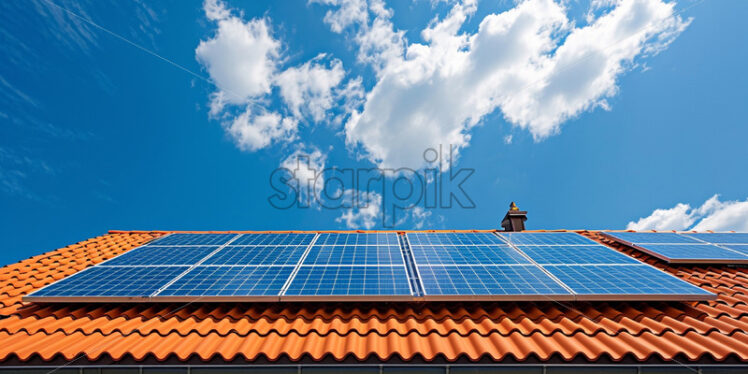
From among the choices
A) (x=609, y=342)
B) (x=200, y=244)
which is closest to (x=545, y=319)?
(x=609, y=342)

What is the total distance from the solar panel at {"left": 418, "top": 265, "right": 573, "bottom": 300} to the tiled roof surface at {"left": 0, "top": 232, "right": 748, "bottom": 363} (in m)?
0.21

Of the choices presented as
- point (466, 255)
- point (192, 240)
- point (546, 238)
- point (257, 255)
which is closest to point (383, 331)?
point (466, 255)

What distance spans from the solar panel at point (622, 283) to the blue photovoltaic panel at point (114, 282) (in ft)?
22.6

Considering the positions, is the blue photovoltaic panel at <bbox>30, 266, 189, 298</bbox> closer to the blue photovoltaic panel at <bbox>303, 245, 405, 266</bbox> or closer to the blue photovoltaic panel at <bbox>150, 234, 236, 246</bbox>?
the blue photovoltaic panel at <bbox>150, 234, 236, 246</bbox>

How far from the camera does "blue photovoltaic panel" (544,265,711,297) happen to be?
452 centimetres

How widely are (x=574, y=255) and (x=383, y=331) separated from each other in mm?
4800

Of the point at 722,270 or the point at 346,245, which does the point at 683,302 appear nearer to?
the point at 722,270

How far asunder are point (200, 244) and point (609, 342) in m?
8.02

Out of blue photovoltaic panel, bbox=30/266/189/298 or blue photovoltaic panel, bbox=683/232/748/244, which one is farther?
blue photovoltaic panel, bbox=683/232/748/244

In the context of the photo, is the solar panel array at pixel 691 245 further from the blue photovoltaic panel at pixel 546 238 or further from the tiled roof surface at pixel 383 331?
the tiled roof surface at pixel 383 331

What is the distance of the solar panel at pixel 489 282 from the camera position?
445 centimetres

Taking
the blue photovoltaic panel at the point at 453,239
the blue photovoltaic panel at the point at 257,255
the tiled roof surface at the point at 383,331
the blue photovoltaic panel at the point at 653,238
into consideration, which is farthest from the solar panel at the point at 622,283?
the blue photovoltaic panel at the point at 257,255

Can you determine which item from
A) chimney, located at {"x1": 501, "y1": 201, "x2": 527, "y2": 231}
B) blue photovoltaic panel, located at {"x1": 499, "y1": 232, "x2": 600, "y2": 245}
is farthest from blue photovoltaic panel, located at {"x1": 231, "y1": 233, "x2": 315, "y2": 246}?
chimney, located at {"x1": 501, "y1": 201, "x2": 527, "y2": 231}

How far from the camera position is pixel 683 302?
4539 mm
